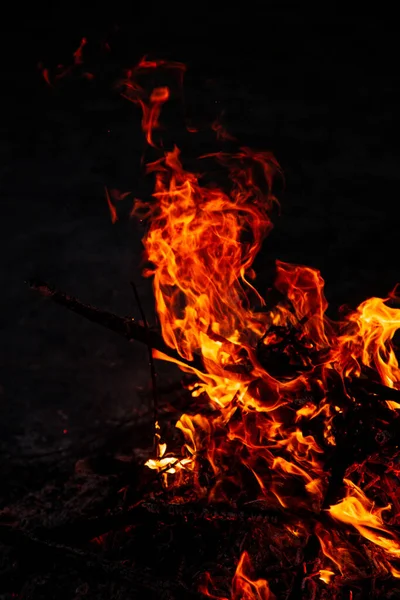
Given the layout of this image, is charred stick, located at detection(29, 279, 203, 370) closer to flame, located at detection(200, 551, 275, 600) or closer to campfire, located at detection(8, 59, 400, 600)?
campfire, located at detection(8, 59, 400, 600)

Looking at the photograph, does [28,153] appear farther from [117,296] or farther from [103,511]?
[103,511]

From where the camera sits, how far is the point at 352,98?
16.7 ft

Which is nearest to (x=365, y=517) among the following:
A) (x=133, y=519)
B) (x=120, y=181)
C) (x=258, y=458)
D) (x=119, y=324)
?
(x=258, y=458)

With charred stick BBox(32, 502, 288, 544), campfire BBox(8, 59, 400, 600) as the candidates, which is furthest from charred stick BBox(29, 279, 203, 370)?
charred stick BBox(32, 502, 288, 544)

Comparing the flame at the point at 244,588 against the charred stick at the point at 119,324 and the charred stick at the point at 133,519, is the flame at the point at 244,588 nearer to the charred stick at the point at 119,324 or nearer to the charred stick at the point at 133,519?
the charred stick at the point at 133,519

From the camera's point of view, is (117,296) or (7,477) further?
(117,296)

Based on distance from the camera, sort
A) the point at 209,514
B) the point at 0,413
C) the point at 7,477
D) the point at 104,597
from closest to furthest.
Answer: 1. the point at 104,597
2. the point at 209,514
3. the point at 7,477
4. the point at 0,413

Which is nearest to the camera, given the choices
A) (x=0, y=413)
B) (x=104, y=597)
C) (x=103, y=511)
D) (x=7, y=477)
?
(x=104, y=597)

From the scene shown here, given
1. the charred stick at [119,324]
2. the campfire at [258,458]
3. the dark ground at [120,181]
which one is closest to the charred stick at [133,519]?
the campfire at [258,458]

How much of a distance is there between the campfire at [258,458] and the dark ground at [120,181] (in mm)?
883

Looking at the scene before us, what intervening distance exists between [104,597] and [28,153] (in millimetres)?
3907

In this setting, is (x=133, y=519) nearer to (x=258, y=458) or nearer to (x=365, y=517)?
(x=258, y=458)

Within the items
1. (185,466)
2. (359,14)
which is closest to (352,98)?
(359,14)

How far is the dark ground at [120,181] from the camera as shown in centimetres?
497
